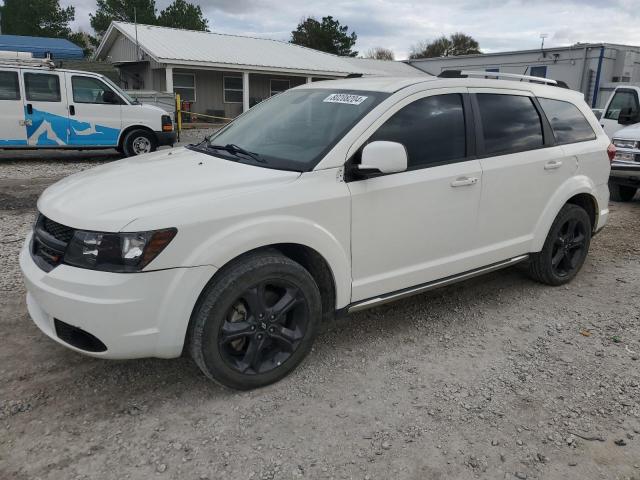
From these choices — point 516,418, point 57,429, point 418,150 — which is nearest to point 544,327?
point 516,418

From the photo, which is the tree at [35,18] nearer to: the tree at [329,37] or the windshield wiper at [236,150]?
the tree at [329,37]

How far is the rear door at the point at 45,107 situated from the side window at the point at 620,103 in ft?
35.9

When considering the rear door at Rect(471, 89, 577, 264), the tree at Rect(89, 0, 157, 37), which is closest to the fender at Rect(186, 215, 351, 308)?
the rear door at Rect(471, 89, 577, 264)

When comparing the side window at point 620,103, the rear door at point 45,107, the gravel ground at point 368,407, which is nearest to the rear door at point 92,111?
the rear door at point 45,107

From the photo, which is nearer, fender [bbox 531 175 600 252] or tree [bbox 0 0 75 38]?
fender [bbox 531 175 600 252]

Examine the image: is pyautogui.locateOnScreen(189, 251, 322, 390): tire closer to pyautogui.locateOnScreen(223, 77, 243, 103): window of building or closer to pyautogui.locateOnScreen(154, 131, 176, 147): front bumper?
pyautogui.locateOnScreen(154, 131, 176, 147): front bumper

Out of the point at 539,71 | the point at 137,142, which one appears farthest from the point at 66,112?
the point at 539,71

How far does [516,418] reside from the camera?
2.97 metres

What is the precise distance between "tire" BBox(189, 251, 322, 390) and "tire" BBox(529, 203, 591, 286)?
2381 millimetres

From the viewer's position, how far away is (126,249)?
2.67m

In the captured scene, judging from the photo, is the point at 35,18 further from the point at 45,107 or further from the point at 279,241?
the point at 279,241

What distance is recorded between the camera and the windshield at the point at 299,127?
340cm

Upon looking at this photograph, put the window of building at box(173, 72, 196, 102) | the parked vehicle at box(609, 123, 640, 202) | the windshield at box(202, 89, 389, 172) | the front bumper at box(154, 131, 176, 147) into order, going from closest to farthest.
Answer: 1. the windshield at box(202, 89, 389, 172)
2. the parked vehicle at box(609, 123, 640, 202)
3. the front bumper at box(154, 131, 176, 147)
4. the window of building at box(173, 72, 196, 102)

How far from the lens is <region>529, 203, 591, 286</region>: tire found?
4.69 metres
